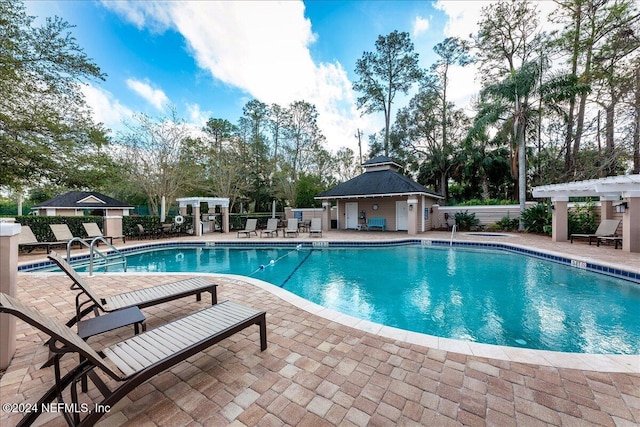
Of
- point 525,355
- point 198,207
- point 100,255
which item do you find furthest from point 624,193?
point 198,207

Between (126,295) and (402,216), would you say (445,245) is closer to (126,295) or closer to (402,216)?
(402,216)

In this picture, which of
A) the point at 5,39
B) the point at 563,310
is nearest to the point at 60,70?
the point at 5,39

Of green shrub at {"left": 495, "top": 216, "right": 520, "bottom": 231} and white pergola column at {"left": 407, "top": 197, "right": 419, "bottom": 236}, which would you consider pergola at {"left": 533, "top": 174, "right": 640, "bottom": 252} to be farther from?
white pergola column at {"left": 407, "top": 197, "right": 419, "bottom": 236}

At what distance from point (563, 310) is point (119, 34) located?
733 inches

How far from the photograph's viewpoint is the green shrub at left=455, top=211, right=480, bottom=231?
17172 millimetres

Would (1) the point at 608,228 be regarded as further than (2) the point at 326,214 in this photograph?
No

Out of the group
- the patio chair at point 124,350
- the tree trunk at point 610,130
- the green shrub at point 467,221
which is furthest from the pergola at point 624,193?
the patio chair at point 124,350

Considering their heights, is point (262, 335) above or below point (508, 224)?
below

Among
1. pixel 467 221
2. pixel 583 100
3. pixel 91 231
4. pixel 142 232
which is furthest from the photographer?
pixel 467 221

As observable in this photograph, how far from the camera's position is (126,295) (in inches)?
141

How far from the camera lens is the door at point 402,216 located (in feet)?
56.6

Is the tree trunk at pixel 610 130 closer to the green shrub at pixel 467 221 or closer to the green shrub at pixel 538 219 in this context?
the green shrub at pixel 538 219

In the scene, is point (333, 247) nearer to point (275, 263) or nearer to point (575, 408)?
point (275, 263)

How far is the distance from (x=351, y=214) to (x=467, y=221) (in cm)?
783
